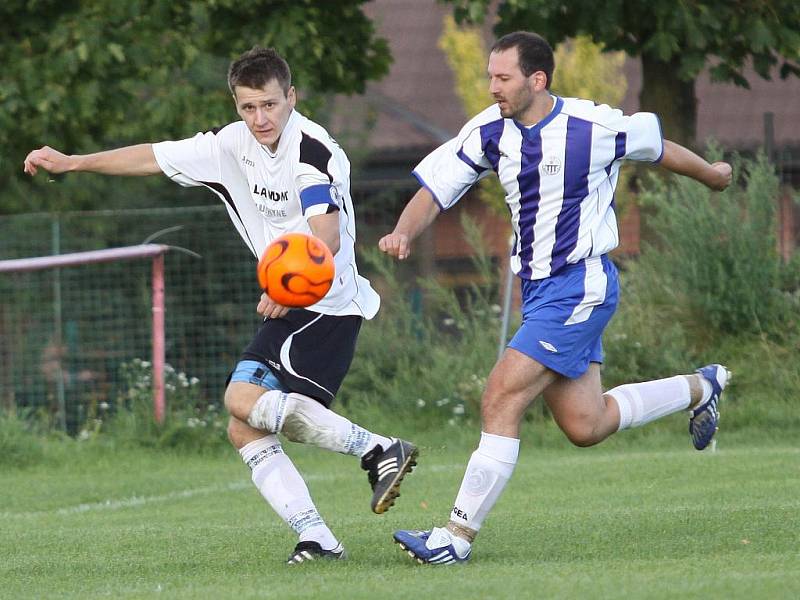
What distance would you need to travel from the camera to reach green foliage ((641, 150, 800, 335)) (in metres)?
13.2

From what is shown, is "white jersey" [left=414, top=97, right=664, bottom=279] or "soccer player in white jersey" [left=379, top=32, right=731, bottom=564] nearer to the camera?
"soccer player in white jersey" [left=379, top=32, right=731, bottom=564]

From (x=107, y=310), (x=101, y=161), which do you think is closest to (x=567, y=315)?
(x=101, y=161)

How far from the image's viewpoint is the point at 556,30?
14.8m

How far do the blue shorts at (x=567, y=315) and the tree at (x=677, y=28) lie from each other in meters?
7.63

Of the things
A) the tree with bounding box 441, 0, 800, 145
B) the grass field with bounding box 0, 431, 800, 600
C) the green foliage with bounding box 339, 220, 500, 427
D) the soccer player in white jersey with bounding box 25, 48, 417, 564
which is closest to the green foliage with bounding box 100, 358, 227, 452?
the grass field with bounding box 0, 431, 800, 600

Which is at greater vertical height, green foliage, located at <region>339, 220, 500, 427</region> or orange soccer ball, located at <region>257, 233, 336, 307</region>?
orange soccer ball, located at <region>257, 233, 336, 307</region>

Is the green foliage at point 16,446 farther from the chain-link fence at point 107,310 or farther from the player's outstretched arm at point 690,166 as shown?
the player's outstretched arm at point 690,166

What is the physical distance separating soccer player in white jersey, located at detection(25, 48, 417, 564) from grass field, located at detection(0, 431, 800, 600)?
1.18ft

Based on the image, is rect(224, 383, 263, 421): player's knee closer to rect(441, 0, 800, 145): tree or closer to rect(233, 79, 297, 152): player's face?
A: rect(233, 79, 297, 152): player's face

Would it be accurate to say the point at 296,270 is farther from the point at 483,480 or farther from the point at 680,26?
the point at 680,26

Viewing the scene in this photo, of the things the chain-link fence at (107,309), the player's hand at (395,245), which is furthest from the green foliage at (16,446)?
the player's hand at (395,245)

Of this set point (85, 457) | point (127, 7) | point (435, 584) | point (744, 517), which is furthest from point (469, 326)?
point (435, 584)

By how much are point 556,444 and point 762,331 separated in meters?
2.11

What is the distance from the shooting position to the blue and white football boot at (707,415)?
741cm
